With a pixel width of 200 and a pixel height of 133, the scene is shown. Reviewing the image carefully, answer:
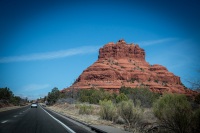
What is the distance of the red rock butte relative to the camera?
13562 cm

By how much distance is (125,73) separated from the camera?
146875mm

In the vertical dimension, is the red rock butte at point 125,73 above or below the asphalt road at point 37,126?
above

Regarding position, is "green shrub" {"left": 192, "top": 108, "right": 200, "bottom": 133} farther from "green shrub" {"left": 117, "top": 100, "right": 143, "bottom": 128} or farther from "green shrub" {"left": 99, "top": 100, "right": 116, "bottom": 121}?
"green shrub" {"left": 99, "top": 100, "right": 116, "bottom": 121}

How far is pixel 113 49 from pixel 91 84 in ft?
154

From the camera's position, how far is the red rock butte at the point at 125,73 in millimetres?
135625

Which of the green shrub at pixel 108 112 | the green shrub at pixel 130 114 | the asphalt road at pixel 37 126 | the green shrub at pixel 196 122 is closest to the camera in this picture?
the green shrub at pixel 196 122

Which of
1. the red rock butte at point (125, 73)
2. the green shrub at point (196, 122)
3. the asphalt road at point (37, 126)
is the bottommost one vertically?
the asphalt road at point (37, 126)

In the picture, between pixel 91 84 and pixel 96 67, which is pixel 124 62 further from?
pixel 91 84

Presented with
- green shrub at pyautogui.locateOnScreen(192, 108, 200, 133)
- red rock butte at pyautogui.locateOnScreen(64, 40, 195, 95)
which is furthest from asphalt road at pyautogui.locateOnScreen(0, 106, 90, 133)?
red rock butte at pyautogui.locateOnScreen(64, 40, 195, 95)

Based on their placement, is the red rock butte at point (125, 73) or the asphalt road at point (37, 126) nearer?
the asphalt road at point (37, 126)

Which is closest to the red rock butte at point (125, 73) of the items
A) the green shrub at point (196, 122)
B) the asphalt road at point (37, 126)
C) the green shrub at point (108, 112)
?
the green shrub at point (108, 112)

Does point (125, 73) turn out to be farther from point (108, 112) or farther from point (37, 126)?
point (37, 126)

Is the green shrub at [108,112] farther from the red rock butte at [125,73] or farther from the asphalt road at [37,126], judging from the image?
the red rock butte at [125,73]

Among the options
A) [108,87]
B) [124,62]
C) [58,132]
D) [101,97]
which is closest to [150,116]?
[58,132]
